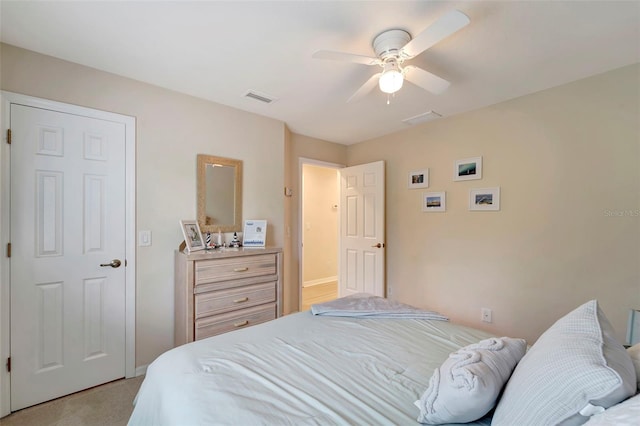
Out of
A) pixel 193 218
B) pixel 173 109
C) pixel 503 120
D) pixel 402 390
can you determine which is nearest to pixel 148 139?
pixel 173 109

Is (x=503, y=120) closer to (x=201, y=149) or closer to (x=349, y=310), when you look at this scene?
(x=349, y=310)

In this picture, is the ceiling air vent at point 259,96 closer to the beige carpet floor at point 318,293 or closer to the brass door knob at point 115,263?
the brass door knob at point 115,263

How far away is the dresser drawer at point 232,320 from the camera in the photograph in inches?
85.7

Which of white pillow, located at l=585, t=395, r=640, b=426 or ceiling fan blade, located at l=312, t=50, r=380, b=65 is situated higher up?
ceiling fan blade, located at l=312, t=50, r=380, b=65

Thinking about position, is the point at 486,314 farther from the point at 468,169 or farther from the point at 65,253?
the point at 65,253

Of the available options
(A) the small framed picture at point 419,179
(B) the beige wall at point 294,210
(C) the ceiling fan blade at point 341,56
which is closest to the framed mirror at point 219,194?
(B) the beige wall at point 294,210

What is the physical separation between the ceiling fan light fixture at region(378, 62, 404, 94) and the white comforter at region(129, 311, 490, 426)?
1.48 m

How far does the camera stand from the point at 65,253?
1980 mm

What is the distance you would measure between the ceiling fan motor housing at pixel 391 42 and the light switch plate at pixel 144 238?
230 cm

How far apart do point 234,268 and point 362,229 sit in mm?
2023

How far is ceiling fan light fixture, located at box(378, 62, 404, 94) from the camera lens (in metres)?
1.65

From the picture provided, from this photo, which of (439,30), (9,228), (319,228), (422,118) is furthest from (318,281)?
(439,30)

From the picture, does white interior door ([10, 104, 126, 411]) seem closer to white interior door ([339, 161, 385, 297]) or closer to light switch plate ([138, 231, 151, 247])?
light switch plate ([138, 231, 151, 247])

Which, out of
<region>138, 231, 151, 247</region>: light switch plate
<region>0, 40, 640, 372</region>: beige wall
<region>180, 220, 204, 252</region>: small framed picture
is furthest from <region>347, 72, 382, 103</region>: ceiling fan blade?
<region>138, 231, 151, 247</region>: light switch plate
